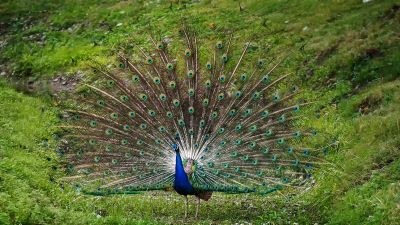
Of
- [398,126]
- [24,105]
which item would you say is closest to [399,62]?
[398,126]

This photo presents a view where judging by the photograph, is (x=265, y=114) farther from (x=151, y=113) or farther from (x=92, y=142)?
(x=92, y=142)

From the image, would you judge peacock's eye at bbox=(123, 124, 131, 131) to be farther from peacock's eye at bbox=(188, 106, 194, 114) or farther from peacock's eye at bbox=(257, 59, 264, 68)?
peacock's eye at bbox=(257, 59, 264, 68)

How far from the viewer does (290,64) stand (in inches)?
645

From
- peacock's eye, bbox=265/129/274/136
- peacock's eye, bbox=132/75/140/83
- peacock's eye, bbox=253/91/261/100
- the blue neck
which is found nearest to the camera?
the blue neck

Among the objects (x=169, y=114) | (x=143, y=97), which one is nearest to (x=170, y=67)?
(x=143, y=97)

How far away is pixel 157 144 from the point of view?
37.9 ft

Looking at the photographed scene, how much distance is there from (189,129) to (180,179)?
1.06 m

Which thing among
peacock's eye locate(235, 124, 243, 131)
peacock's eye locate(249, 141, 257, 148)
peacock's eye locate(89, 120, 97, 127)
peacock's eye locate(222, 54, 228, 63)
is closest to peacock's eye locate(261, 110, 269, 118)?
peacock's eye locate(235, 124, 243, 131)

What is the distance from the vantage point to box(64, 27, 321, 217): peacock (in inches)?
437

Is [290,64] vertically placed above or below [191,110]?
below

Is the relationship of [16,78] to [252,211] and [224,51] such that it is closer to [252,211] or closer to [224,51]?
[224,51]

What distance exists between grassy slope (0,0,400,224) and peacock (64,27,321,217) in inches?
21.9

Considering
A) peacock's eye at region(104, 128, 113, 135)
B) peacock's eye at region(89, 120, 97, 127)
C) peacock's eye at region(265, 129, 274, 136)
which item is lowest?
peacock's eye at region(265, 129, 274, 136)

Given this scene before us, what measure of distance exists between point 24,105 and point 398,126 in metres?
8.60
